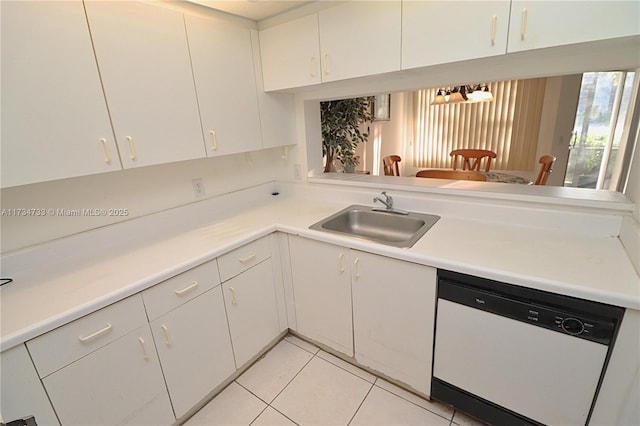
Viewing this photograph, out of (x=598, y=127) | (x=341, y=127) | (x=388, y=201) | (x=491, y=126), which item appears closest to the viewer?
(x=388, y=201)

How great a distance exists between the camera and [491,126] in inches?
182

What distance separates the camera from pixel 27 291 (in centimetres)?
118

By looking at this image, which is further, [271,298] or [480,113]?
[480,113]

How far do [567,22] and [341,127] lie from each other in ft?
5.57

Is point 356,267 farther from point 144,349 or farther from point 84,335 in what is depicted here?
point 84,335

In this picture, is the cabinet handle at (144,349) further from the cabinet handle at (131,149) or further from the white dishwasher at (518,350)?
the white dishwasher at (518,350)

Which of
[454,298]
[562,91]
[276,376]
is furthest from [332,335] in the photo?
[562,91]

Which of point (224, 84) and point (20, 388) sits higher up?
point (224, 84)

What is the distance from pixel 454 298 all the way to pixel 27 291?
5.79 feet

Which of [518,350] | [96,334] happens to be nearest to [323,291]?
[518,350]

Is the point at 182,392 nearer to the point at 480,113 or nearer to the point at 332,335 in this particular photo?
the point at 332,335

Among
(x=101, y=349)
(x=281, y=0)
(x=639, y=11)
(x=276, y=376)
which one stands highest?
(x=281, y=0)

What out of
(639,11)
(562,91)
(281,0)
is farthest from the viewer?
(562,91)

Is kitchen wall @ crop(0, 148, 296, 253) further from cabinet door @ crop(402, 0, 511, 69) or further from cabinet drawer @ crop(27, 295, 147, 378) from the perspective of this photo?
cabinet door @ crop(402, 0, 511, 69)
